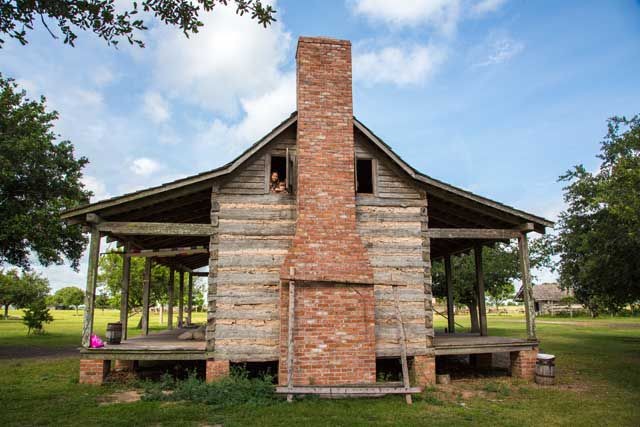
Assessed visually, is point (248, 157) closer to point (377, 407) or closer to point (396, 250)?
point (396, 250)

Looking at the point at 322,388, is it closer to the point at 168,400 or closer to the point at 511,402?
the point at 168,400

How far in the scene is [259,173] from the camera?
1077 centimetres

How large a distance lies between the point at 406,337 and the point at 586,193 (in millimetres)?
10898

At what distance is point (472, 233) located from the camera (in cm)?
1155

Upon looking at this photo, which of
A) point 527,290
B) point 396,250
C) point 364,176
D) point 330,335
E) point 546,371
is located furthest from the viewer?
point 364,176

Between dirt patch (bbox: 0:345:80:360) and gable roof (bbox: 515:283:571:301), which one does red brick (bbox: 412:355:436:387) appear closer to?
dirt patch (bbox: 0:345:80:360)

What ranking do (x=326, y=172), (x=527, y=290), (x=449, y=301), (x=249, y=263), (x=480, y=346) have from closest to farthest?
(x=249, y=263) < (x=326, y=172) < (x=480, y=346) < (x=527, y=290) < (x=449, y=301)

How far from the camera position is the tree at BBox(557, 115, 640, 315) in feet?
48.3

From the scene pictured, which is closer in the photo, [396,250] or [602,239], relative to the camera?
[396,250]

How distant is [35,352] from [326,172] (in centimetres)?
1443

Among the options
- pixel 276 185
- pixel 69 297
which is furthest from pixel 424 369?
pixel 69 297

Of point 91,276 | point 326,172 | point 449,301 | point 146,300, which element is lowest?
point 449,301

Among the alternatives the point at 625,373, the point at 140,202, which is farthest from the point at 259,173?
the point at 625,373

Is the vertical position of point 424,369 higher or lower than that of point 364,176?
lower
